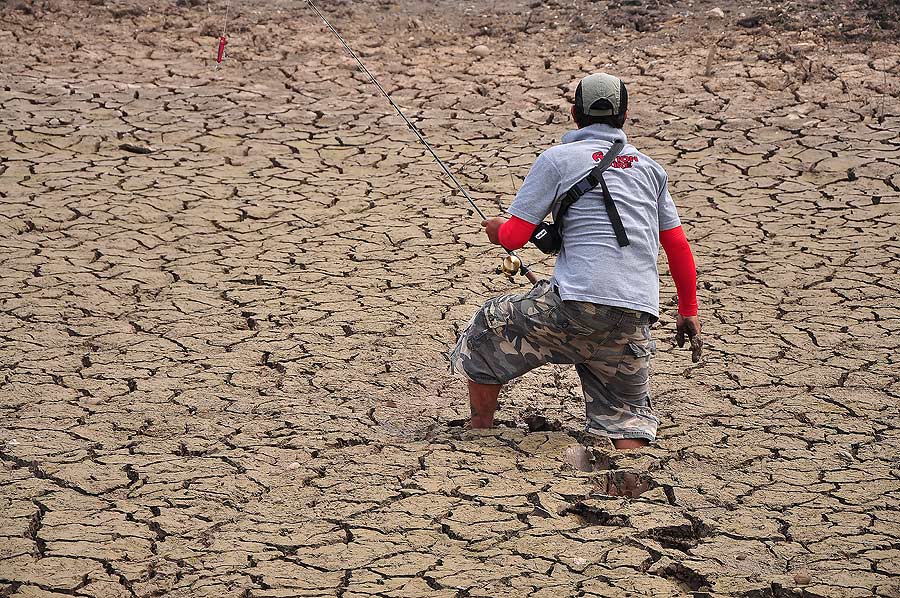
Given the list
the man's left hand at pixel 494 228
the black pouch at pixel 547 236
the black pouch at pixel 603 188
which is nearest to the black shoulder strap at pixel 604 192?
the black pouch at pixel 603 188

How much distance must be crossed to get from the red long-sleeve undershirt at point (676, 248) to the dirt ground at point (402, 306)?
1.59 ft

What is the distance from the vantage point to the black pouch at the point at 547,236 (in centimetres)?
371

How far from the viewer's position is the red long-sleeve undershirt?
143 inches

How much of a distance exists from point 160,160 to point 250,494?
342 centimetres

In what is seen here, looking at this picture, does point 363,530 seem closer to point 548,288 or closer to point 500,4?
point 548,288

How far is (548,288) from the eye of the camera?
3758mm

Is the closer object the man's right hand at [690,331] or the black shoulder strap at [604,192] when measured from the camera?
the black shoulder strap at [604,192]

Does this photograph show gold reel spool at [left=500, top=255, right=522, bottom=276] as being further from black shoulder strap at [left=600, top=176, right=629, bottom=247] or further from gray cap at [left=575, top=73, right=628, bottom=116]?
gray cap at [left=575, top=73, right=628, bottom=116]

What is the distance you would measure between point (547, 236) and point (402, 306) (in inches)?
56.4

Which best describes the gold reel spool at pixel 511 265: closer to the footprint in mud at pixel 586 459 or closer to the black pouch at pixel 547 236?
the black pouch at pixel 547 236

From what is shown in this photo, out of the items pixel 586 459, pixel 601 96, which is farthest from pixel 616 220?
pixel 586 459

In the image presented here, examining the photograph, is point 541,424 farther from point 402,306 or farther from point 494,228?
point 402,306

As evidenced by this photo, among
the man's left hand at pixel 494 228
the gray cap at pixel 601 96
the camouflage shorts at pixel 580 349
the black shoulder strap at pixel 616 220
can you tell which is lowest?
the camouflage shorts at pixel 580 349

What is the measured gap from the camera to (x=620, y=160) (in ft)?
12.0
